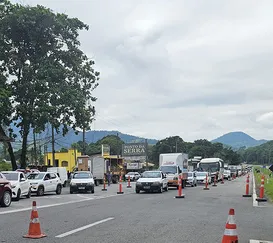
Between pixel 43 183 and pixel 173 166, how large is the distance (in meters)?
11.8

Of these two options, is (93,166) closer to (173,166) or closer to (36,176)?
(173,166)

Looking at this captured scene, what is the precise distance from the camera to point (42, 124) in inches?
1372

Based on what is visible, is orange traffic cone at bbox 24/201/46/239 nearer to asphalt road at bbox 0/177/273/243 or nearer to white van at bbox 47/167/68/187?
asphalt road at bbox 0/177/273/243

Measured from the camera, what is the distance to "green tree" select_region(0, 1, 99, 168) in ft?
115

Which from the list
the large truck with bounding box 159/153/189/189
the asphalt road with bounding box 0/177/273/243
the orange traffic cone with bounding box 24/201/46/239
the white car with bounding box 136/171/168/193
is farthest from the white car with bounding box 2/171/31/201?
the large truck with bounding box 159/153/189/189

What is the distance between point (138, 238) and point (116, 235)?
0.62 metres

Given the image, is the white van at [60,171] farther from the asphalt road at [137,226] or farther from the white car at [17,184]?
the asphalt road at [137,226]

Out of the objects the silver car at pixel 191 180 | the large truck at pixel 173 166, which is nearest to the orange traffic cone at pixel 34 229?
the large truck at pixel 173 166

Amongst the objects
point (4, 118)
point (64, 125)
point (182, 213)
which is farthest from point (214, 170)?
point (182, 213)

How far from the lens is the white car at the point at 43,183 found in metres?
26.0

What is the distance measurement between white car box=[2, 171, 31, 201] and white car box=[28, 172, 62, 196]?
2.94 metres

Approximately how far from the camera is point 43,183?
86.8ft

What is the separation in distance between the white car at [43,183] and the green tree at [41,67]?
24.5 ft

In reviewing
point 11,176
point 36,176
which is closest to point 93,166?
point 36,176
